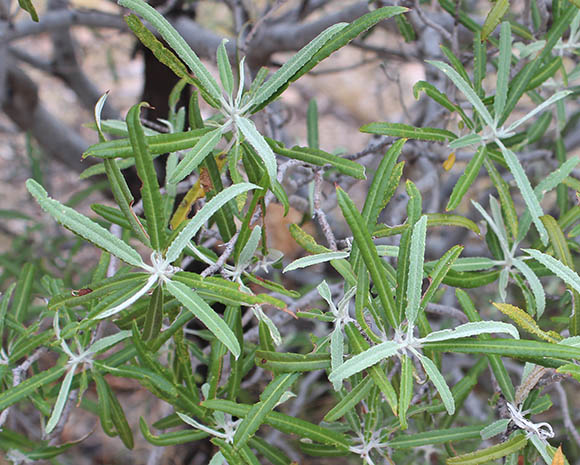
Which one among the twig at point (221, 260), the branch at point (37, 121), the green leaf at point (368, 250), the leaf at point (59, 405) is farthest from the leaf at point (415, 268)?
the branch at point (37, 121)

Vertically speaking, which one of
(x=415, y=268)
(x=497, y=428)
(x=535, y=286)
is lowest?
(x=497, y=428)

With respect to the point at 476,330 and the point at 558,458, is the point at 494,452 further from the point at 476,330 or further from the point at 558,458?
the point at 476,330

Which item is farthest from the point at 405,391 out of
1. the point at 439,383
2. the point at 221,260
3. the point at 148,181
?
the point at 148,181

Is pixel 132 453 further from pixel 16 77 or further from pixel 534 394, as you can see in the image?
pixel 534 394

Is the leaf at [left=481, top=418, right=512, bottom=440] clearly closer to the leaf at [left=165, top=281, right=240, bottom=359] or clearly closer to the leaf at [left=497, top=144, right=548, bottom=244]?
the leaf at [left=497, top=144, right=548, bottom=244]

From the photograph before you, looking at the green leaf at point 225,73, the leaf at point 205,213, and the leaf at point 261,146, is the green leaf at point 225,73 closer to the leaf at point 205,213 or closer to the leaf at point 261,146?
the leaf at point 261,146

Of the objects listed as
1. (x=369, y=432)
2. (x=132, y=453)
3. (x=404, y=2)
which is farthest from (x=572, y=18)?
(x=132, y=453)
